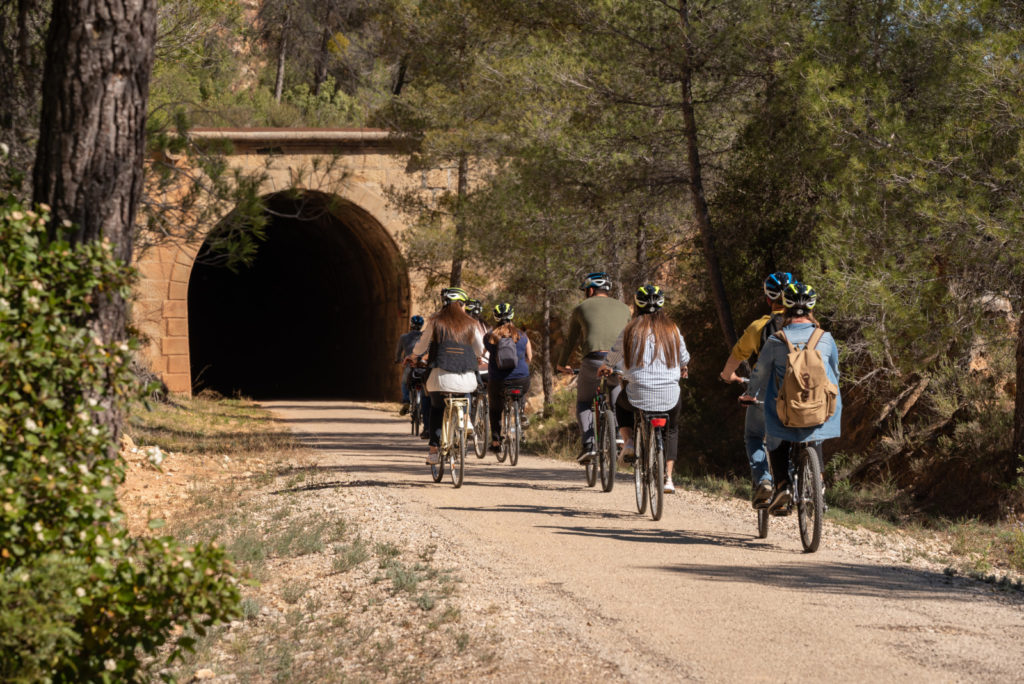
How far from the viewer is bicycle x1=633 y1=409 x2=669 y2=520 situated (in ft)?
28.7

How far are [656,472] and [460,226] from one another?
12518mm

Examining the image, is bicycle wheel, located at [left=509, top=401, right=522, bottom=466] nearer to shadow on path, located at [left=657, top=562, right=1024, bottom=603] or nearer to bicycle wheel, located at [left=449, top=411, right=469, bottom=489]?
bicycle wheel, located at [left=449, top=411, right=469, bottom=489]

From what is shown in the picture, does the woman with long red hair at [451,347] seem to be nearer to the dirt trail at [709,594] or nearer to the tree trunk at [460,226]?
the dirt trail at [709,594]

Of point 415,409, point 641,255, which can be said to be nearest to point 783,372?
point 415,409

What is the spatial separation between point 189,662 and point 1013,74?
29.0ft

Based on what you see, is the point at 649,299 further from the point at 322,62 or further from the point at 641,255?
the point at 322,62

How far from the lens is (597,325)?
1041 cm

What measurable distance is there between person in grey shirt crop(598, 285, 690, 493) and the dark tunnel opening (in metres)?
15.5

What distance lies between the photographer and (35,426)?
3.82 metres

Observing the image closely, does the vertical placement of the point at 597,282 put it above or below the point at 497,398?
above

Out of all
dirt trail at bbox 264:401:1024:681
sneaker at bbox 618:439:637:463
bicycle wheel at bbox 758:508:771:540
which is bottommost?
dirt trail at bbox 264:401:1024:681

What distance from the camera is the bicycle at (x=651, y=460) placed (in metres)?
8.76

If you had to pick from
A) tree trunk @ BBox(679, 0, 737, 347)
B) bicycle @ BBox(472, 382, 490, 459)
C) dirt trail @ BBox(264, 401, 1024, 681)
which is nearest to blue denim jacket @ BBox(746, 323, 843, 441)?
dirt trail @ BBox(264, 401, 1024, 681)

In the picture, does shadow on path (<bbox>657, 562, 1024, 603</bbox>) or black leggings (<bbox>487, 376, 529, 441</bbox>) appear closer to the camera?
shadow on path (<bbox>657, 562, 1024, 603</bbox>)
